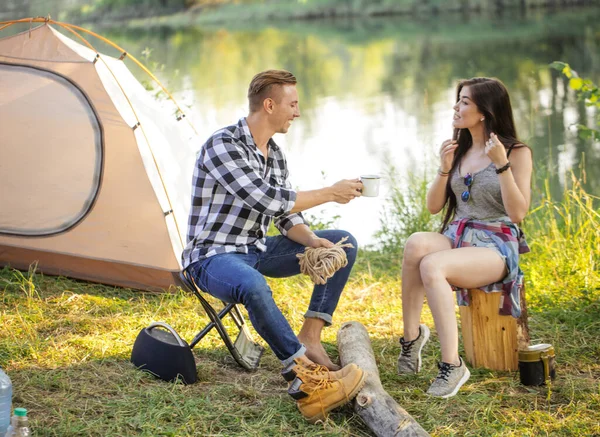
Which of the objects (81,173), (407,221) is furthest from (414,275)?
(407,221)

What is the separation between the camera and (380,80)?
13.5m

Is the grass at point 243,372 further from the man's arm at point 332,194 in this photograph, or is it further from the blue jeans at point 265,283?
the man's arm at point 332,194

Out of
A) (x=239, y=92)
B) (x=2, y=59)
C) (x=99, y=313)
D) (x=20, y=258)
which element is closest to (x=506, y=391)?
(x=99, y=313)

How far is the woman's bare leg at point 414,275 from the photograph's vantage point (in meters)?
3.02

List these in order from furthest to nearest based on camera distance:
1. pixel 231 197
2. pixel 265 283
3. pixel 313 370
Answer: pixel 231 197 → pixel 265 283 → pixel 313 370

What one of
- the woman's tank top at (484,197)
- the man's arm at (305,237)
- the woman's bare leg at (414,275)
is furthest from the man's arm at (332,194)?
the woman's tank top at (484,197)

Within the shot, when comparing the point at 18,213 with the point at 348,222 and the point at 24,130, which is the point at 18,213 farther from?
the point at 348,222

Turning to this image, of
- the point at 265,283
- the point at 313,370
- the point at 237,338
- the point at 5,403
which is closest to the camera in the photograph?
the point at 5,403

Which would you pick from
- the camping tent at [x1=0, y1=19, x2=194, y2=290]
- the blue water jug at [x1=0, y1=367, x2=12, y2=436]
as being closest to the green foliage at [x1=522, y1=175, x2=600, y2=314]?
the camping tent at [x1=0, y1=19, x2=194, y2=290]

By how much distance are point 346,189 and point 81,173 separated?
180 cm

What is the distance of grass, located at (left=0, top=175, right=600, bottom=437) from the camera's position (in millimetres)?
2629

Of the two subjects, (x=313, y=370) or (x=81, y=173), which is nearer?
(x=313, y=370)

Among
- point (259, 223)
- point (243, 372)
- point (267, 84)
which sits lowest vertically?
point (243, 372)

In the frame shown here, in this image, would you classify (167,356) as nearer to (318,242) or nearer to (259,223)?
(259,223)
